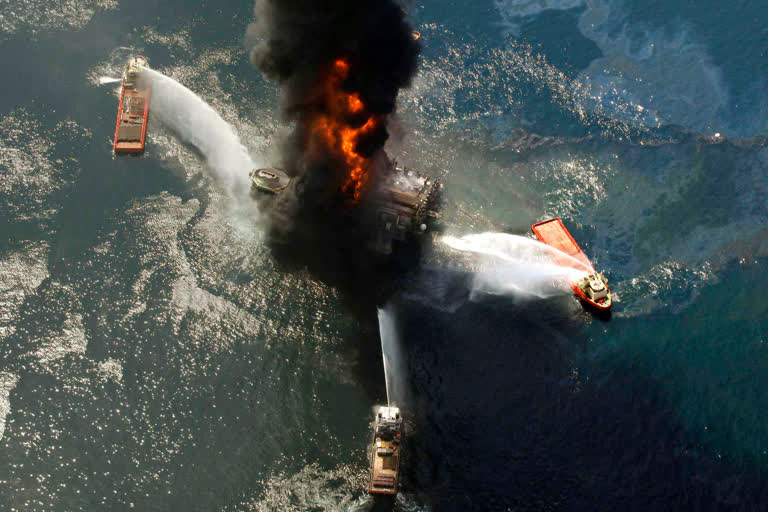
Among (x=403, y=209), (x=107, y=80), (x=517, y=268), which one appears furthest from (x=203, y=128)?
(x=517, y=268)

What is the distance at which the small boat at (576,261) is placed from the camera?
66.6 m

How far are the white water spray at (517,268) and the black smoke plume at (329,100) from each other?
12872mm

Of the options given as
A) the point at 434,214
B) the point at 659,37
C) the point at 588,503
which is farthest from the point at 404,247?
Answer: the point at 659,37

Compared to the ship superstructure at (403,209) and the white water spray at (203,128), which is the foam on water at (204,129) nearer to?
the white water spray at (203,128)

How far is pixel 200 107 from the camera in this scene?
8425cm

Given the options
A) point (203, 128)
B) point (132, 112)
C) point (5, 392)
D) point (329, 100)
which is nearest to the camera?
point (5, 392)

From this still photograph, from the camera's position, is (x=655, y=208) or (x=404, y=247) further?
(x=655, y=208)

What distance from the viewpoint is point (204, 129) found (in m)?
81.7

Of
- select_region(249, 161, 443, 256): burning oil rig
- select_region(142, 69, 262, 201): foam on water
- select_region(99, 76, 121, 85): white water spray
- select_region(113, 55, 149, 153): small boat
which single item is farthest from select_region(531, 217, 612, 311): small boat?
select_region(99, 76, 121, 85): white water spray

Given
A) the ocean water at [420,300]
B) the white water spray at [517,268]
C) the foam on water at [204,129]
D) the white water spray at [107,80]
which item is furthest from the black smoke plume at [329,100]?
the white water spray at [107,80]

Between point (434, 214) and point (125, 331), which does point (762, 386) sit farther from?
point (125, 331)

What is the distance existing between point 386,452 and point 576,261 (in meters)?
33.1

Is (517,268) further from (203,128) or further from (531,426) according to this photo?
(203,128)

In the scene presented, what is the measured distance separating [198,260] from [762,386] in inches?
2501
